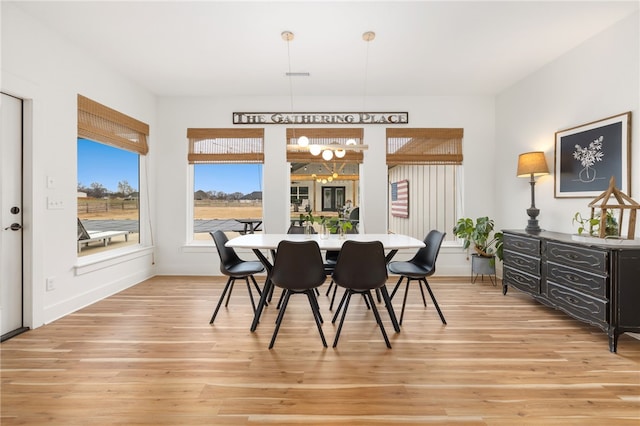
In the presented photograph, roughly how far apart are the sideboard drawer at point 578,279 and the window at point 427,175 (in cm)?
213

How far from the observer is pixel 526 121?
410 cm

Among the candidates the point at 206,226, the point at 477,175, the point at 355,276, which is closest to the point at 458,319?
the point at 355,276

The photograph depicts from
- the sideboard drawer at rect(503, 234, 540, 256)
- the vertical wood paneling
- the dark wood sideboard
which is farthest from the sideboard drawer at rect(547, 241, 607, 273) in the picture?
the vertical wood paneling

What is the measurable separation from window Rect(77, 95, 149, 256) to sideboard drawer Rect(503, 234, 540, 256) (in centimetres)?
513

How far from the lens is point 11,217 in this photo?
269 cm

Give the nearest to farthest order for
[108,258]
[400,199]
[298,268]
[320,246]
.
Answer: [298,268] → [320,246] → [108,258] → [400,199]

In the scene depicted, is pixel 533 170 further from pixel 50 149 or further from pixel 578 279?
pixel 50 149

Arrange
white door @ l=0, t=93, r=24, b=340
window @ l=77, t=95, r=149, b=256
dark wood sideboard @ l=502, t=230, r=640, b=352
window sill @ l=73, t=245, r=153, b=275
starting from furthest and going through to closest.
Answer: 1. window @ l=77, t=95, r=149, b=256
2. window sill @ l=73, t=245, r=153, b=275
3. white door @ l=0, t=93, r=24, b=340
4. dark wood sideboard @ l=502, t=230, r=640, b=352

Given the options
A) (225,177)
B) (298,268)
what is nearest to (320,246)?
(298,268)

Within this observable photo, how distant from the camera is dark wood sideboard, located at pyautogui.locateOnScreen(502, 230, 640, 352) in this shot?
2.35 meters

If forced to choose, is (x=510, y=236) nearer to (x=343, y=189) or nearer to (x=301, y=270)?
(x=301, y=270)

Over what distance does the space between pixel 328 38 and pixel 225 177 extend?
2845mm

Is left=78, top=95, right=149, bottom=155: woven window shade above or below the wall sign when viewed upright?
below

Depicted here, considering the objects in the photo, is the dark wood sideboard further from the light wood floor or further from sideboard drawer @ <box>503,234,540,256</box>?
the light wood floor
